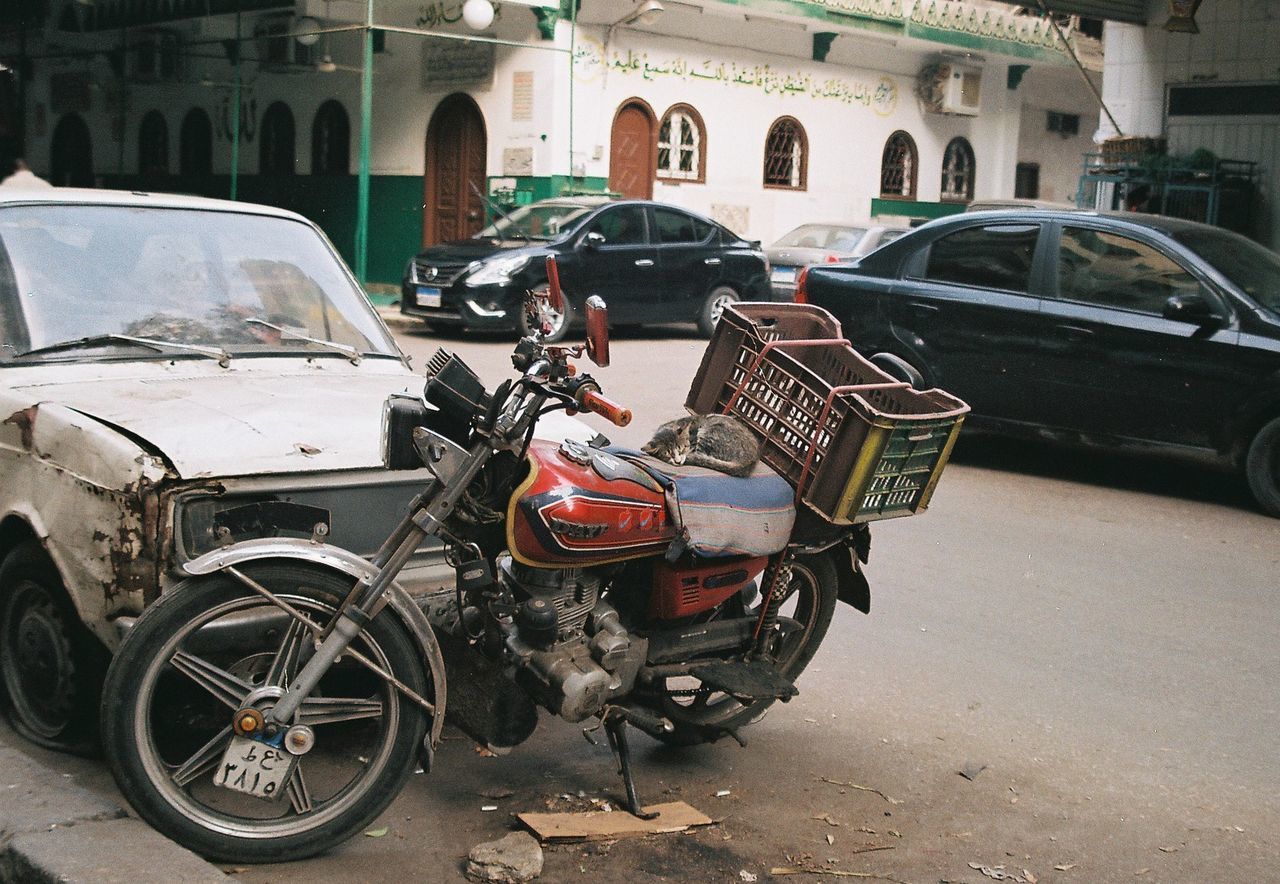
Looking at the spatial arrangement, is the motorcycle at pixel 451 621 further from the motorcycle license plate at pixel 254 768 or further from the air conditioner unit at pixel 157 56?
the air conditioner unit at pixel 157 56

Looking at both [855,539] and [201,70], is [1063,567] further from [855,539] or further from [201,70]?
[201,70]

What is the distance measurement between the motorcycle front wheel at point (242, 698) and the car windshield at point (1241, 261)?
6947mm

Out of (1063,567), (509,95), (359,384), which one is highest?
(509,95)

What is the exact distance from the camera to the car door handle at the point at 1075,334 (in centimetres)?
915

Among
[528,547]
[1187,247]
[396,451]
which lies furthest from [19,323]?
[1187,247]

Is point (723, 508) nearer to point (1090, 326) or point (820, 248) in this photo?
point (1090, 326)

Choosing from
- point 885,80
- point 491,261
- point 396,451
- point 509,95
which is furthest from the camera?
point 885,80

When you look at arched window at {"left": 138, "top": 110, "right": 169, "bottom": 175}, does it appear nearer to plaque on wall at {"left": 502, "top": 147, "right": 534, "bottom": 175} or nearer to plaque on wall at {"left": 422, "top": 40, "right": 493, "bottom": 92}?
plaque on wall at {"left": 422, "top": 40, "right": 493, "bottom": 92}

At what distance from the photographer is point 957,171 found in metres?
28.6

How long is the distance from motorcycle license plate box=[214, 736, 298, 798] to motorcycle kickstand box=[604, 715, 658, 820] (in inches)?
35.4

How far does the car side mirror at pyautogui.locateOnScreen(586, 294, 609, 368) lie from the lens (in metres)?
3.39

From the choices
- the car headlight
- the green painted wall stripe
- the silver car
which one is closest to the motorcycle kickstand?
the car headlight

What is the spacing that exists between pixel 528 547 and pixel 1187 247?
6722 mm

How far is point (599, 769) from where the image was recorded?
14.7 ft
